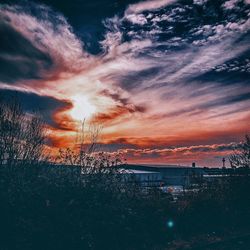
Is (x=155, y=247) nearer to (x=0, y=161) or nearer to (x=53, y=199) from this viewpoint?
(x=53, y=199)

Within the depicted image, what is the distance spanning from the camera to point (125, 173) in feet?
47.8

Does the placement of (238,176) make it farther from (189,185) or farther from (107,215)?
(107,215)

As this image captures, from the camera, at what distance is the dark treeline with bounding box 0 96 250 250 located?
33.8 feet

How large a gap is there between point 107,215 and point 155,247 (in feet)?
7.32

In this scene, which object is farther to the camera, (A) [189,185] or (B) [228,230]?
(A) [189,185]

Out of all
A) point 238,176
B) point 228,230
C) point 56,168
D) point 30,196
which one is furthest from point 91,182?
point 238,176

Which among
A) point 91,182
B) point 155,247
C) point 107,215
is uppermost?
point 91,182

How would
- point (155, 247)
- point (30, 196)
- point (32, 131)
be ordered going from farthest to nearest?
point (32, 131) → point (155, 247) → point (30, 196)

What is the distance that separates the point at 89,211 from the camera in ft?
38.5

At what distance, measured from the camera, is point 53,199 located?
37.9ft

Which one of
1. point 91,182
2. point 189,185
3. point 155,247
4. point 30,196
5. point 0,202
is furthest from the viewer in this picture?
point 189,185

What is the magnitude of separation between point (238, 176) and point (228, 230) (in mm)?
4847

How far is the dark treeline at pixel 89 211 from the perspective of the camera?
1029 cm

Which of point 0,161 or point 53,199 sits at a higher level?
point 0,161
